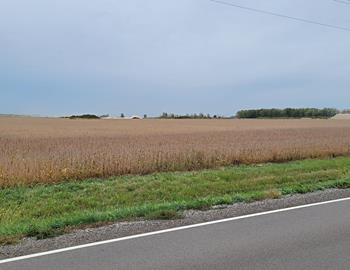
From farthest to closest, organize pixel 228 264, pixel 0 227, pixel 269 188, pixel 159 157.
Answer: pixel 159 157
pixel 269 188
pixel 0 227
pixel 228 264

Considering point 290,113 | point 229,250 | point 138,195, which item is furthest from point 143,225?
point 290,113

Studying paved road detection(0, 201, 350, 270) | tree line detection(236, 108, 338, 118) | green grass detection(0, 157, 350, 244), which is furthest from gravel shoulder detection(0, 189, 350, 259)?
tree line detection(236, 108, 338, 118)

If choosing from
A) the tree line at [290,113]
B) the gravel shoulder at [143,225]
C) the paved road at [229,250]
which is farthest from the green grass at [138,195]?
the tree line at [290,113]

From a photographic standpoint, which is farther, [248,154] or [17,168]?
[248,154]

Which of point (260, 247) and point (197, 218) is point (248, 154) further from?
point (260, 247)

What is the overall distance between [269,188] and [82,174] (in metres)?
5.92

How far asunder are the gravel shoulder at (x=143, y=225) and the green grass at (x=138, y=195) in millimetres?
279

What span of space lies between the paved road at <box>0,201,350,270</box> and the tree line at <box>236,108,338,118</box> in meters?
143

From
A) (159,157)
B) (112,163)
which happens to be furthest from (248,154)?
(112,163)

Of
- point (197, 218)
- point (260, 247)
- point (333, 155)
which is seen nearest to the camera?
point (260, 247)

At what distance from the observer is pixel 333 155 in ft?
65.6

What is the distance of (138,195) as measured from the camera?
10.3 metres

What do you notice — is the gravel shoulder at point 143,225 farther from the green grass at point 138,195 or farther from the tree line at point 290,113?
the tree line at point 290,113

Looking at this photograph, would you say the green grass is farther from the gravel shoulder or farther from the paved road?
the paved road
